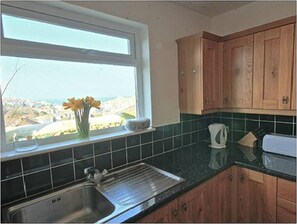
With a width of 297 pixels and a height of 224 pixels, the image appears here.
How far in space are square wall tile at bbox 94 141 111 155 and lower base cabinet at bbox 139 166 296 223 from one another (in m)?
0.60

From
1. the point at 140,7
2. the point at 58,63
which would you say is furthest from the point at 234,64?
the point at 58,63

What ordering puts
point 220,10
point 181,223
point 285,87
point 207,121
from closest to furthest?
point 181,223, point 285,87, point 220,10, point 207,121

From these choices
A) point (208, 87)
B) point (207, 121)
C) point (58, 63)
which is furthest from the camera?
point (207, 121)

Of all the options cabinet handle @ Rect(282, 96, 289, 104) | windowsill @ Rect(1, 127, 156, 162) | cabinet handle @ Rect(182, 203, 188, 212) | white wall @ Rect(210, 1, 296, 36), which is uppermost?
white wall @ Rect(210, 1, 296, 36)

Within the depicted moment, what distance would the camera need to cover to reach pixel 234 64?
5.85 feet

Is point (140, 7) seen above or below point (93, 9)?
above

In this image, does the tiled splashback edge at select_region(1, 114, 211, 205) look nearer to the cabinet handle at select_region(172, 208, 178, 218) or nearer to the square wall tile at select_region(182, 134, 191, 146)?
the square wall tile at select_region(182, 134, 191, 146)

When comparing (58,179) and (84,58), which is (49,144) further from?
(84,58)

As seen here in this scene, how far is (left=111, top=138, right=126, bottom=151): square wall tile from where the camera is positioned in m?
1.49

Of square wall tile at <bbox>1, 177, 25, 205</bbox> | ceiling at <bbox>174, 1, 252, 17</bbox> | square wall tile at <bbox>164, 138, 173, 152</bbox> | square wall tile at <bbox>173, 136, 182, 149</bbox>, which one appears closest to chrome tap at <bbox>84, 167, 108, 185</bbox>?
square wall tile at <bbox>1, 177, 25, 205</bbox>

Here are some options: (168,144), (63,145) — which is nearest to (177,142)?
(168,144)

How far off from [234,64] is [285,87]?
47 centimetres

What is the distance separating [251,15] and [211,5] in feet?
1.34

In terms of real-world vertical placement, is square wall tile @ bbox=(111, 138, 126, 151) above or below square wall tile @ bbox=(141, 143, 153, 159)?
above
